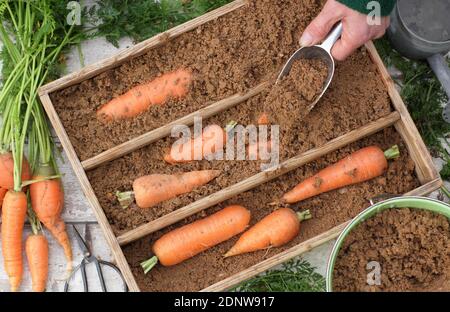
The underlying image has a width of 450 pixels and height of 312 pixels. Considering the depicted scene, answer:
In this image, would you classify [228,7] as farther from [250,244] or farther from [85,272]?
[85,272]

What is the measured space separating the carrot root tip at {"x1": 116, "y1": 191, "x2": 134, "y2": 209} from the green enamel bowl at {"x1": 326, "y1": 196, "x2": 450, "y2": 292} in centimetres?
70

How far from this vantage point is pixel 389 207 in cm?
190

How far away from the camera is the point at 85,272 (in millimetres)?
2145

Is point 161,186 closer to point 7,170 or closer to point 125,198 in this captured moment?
point 125,198

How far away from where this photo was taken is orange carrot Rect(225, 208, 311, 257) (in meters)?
2.05

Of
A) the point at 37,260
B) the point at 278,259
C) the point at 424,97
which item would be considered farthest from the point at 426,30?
the point at 37,260

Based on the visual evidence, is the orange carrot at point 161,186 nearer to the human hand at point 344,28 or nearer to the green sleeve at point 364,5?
the human hand at point 344,28

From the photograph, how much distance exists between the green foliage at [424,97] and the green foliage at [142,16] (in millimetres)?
671

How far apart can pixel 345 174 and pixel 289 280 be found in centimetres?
42

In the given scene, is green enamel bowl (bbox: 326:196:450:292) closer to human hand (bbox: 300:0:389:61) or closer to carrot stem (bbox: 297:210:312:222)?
carrot stem (bbox: 297:210:312:222)

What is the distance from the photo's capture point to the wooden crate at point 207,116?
200 centimetres

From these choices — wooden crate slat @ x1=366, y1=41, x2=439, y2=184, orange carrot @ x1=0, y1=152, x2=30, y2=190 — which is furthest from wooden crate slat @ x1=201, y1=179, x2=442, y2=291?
orange carrot @ x1=0, y1=152, x2=30, y2=190

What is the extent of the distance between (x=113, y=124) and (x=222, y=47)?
459 millimetres

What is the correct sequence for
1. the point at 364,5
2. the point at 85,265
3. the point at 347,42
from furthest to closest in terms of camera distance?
the point at 85,265 < the point at 347,42 < the point at 364,5
